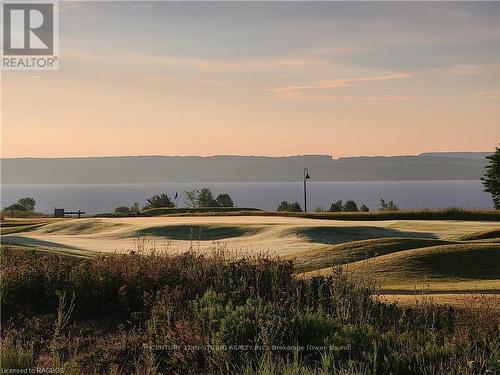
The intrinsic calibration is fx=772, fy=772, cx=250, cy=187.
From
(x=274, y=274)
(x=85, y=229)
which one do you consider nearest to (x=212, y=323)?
(x=274, y=274)

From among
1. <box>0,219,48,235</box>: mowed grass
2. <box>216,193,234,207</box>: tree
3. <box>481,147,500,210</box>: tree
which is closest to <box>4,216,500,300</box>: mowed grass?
<box>0,219,48,235</box>: mowed grass

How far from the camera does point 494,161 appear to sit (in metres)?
55.4

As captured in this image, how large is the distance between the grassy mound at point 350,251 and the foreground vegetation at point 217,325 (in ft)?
23.2

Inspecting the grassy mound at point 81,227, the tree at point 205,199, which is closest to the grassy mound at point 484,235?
the grassy mound at point 81,227

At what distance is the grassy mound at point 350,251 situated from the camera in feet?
77.2

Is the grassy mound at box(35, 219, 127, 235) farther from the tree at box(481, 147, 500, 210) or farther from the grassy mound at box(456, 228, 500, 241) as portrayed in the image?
the tree at box(481, 147, 500, 210)

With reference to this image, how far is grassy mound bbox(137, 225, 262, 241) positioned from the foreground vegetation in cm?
1693

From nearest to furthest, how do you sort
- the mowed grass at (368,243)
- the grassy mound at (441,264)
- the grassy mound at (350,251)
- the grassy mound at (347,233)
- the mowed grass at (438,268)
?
the mowed grass at (438,268) → the mowed grass at (368,243) → the grassy mound at (441,264) → the grassy mound at (350,251) → the grassy mound at (347,233)

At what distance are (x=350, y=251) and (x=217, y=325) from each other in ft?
44.9

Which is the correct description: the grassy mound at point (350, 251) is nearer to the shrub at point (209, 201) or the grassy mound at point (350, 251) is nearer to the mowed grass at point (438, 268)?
the mowed grass at point (438, 268)

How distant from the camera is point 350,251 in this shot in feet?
80.5

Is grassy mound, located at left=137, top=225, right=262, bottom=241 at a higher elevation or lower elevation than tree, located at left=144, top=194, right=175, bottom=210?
lower

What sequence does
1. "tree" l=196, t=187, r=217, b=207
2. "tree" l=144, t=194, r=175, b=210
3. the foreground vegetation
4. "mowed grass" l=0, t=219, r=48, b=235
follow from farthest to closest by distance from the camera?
"tree" l=196, t=187, r=217, b=207
"tree" l=144, t=194, r=175, b=210
"mowed grass" l=0, t=219, r=48, b=235
the foreground vegetation

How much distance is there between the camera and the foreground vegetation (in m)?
9.73
